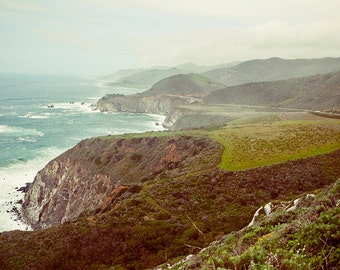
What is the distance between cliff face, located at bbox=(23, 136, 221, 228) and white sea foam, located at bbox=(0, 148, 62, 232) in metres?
2.81

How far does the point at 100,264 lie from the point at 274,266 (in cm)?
1897

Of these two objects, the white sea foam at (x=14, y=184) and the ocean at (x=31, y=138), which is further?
the ocean at (x=31, y=138)

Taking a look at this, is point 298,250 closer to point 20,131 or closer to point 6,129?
point 20,131

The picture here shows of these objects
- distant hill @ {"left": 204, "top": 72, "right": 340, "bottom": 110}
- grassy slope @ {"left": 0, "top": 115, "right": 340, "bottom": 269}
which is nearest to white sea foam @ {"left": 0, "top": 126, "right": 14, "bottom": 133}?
grassy slope @ {"left": 0, "top": 115, "right": 340, "bottom": 269}

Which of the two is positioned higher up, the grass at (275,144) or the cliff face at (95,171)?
the grass at (275,144)

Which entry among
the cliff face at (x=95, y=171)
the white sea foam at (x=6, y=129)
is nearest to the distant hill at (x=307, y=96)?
the cliff face at (x=95, y=171)

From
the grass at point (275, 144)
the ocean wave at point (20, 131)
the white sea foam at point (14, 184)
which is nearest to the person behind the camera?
the grass at point (275, 144)

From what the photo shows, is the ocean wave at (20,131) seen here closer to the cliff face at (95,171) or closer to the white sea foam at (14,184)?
the white sea foam at (14,184)

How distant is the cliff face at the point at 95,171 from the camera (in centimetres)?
5453

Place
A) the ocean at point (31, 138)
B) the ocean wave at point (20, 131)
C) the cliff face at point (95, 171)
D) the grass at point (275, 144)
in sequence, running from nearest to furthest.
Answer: the grass at point (275, 144) → the cliff face at point (95, 171) → the ocean at point (31, 138) → the ocean wave at point (20, 131)

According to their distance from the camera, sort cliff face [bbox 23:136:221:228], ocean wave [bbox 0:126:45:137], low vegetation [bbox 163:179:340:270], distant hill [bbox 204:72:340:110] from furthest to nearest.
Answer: distant hill [bbox 204:72:340:110]
ocean wave [bbox 0:126:45:137]
cliff face [bbox 23:136:221:228]
low vegetation [bbox 163:179:340:270]

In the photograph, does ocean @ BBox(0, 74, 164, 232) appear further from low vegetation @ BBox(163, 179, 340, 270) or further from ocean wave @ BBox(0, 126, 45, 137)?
low vegetation @ BBox(163, 179, 340, 270)

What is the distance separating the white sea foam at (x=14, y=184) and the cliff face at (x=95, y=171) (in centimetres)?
281

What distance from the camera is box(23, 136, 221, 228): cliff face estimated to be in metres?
54.5
